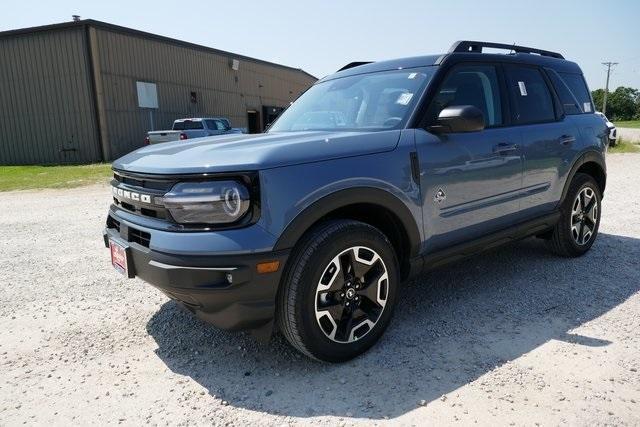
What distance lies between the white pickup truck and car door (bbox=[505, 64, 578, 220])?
42.9 feet

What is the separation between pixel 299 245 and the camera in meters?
2.55

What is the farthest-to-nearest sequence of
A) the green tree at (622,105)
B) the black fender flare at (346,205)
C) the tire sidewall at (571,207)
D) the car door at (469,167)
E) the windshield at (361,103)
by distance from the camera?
the green tree at (622,105), the tire sidewall at (571,207), the windshield at (361,103), the car door at (469,167), the black fender flare at (346,205)

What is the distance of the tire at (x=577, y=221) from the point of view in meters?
4.40

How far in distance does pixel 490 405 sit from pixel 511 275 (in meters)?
2.10

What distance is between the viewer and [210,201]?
7.73 ft

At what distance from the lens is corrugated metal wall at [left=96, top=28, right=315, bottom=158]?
Result: 19922 mm

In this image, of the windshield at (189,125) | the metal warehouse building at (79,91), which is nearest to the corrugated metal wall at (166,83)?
the metal warehouse building at (79,91)

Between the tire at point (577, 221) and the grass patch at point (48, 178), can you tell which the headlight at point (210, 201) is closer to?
the tire at point (577, 221)

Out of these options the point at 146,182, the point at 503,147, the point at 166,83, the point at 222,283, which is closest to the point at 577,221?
the point at 503,147

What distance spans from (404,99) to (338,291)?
142 centimetres

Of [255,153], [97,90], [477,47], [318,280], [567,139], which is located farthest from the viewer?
[97,90]

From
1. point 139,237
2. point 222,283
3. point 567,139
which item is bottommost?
point 222,283

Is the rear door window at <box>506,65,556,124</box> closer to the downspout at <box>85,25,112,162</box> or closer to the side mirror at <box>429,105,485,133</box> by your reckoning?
the side mirror at <box>429,105,485,133</box>

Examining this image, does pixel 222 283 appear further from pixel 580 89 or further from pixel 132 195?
pixel 580 89
